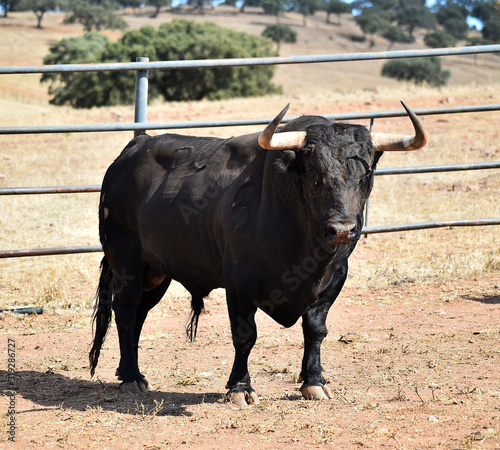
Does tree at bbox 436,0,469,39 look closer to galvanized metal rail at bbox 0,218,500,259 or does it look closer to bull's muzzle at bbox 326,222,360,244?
galvanized metal rail at bbox 0,218,500,259

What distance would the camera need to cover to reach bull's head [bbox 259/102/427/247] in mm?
3982

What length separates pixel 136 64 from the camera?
655cm

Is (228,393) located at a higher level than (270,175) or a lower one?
lower

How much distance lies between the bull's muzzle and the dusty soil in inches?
39.2

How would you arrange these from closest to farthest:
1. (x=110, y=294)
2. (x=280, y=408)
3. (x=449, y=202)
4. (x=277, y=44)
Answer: (x=280, y=408) < (x=110, y=294) < (x=449, y=202) < (x=277, y=44)

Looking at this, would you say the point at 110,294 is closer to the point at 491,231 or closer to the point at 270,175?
the point at 270,175

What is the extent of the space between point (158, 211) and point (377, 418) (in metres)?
2.01

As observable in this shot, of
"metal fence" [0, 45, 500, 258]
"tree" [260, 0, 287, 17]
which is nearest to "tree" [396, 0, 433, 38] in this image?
"tree" [260, 0, 287, 17]

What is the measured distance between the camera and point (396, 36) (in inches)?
2771

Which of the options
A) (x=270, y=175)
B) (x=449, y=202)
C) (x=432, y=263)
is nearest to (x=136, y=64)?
(x=270, y=175)

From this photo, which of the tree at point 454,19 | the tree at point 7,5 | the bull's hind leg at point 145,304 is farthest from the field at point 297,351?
the tree at point 7,5

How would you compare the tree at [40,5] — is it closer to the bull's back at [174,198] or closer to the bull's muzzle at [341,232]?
the bull's back at [174,198]

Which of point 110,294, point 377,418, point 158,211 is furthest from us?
point 110,294

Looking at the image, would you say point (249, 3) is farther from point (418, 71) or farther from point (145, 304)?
point (145, 304)
